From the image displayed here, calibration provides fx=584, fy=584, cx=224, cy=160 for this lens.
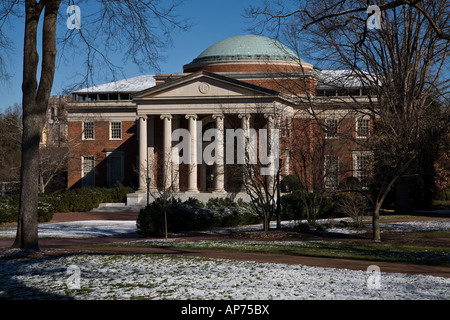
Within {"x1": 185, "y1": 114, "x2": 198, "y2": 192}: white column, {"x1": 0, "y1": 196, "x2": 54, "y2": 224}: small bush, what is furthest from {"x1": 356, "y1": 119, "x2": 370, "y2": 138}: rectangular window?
{"x1": 0, "y1": 196, "x2": 54, "y2": 224}: small bush

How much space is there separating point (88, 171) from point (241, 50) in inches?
816

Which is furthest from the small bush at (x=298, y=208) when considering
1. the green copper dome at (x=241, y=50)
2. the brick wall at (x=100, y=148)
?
the brick wall at (x=100, y=148)

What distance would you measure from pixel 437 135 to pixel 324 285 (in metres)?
16.1

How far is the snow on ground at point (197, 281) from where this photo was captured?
10.6 m

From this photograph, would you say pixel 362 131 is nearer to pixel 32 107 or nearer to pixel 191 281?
pixel 32 107

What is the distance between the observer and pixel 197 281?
467 inches

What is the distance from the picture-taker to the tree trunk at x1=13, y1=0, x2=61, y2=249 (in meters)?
16.1

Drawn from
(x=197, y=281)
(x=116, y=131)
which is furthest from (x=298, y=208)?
(x=116, y=131)

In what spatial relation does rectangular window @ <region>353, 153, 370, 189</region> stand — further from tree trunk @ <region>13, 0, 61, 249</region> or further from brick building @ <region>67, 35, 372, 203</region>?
tree trunk @ <region>13, 0, 61, 249</region>

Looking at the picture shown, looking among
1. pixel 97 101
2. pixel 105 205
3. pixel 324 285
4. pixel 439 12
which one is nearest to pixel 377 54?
pixel 439 12

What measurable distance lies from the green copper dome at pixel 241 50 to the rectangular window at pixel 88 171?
15444mm

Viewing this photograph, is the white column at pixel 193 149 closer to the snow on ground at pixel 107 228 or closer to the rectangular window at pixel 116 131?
the rectangular window at pixel 116 131

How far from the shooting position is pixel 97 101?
6297 centimetres
